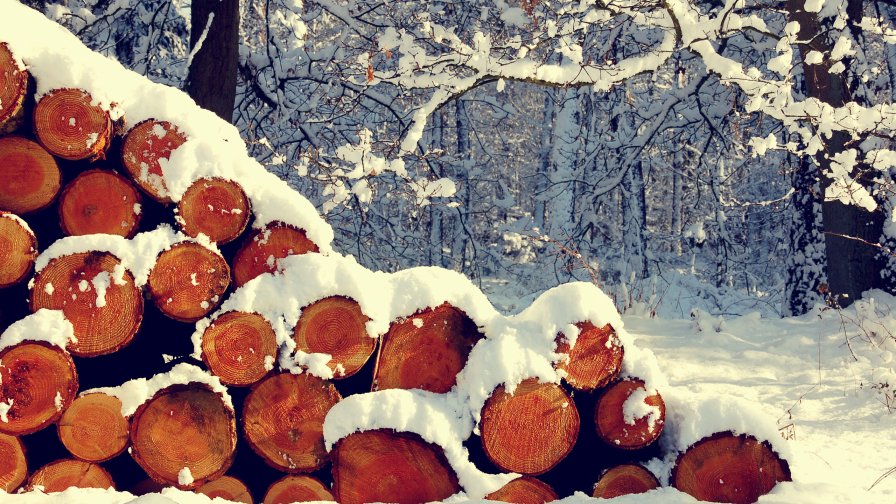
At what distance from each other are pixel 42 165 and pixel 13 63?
1.17ft

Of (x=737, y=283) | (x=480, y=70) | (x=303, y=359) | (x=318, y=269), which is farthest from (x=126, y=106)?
(x=737, y=283)

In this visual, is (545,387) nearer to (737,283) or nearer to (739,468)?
(739,468)

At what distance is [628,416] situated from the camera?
258 centimetres

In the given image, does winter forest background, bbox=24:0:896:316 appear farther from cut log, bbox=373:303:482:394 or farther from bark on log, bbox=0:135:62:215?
bark on log, bbox=0:135:62:215

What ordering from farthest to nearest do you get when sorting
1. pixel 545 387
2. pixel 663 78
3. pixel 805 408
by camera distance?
1. pixel 663 78
2. pixel 805 408
3. pixel 545 387

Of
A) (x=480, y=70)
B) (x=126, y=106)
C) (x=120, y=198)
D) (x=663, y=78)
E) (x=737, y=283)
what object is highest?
(x=663, y=78)

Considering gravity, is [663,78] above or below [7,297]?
above

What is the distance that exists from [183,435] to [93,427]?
297mm

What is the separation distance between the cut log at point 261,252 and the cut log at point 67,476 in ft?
2.61

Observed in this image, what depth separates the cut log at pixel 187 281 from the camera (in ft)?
8.70

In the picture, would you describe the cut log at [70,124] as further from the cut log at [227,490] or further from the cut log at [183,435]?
the cut log at [227,490]

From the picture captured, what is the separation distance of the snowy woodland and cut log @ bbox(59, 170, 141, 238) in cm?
10

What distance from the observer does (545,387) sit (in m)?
2.55

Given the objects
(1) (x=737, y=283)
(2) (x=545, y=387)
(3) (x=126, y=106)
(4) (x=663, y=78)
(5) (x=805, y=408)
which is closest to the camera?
(2) (x=545, y=387)
